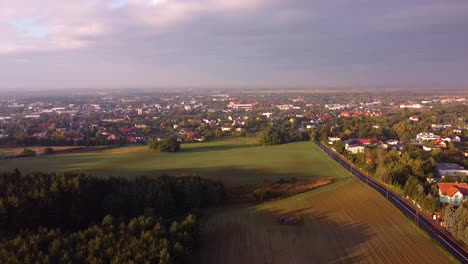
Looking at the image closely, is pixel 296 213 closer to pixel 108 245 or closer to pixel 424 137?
pixel 108 245

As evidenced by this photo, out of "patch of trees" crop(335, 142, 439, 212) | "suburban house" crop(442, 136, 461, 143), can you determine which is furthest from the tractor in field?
"suburban house" crop(442, 136, 461, 143)

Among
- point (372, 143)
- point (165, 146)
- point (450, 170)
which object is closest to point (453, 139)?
point (372, 143)

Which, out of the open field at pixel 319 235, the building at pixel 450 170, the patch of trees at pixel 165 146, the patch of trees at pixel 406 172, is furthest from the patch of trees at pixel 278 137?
the open field at pixel 319 235

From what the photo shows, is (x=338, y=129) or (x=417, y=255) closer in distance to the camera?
(x=417, y=255)

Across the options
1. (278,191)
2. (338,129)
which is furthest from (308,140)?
(278,191)

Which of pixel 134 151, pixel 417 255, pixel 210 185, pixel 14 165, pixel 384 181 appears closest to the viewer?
pixel 417 255

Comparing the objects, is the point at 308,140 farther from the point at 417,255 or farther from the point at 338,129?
the point at 417,255

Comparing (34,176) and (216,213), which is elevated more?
(34,176)

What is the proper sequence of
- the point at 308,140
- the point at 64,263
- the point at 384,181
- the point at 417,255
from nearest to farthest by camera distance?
the point at 64,263, the point at 417,255, the point at 384,181, the point at 308,140

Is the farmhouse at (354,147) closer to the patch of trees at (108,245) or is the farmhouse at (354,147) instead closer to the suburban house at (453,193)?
the suburban house at (453,193)
